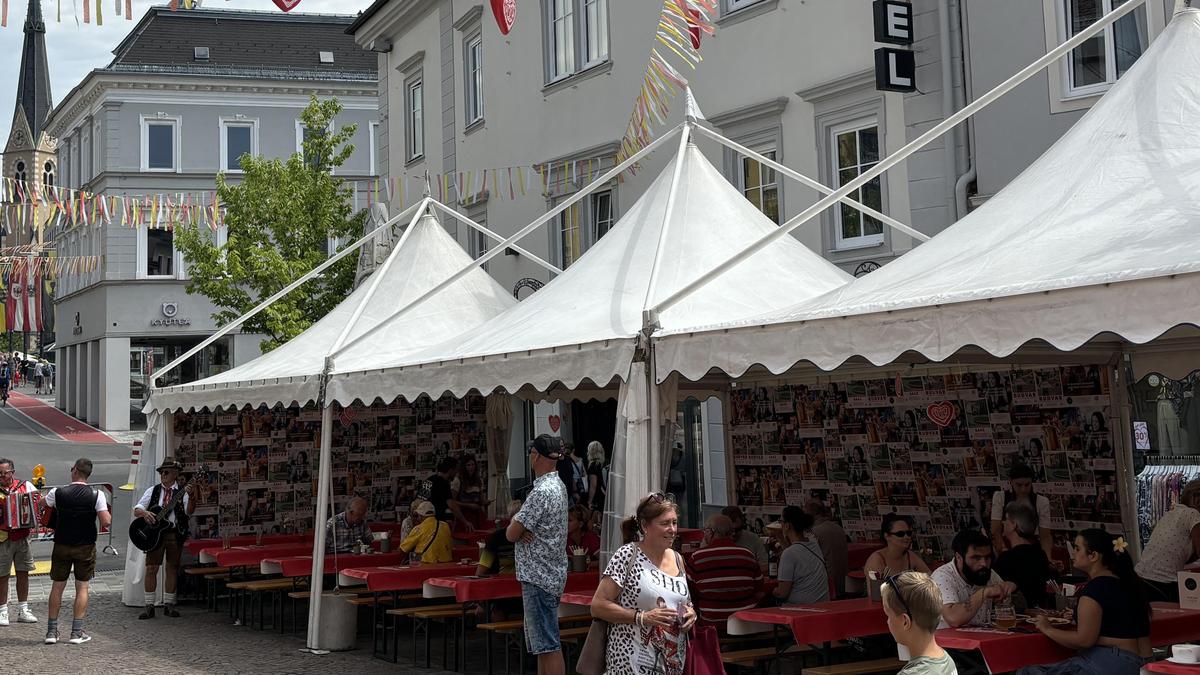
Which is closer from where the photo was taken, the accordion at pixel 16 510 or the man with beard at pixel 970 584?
the man with beard at pixel 970 584

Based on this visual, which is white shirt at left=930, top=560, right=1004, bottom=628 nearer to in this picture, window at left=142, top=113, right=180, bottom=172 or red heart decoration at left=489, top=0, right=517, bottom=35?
red heart decoration at left=489, top=0, right=517, bottom=35

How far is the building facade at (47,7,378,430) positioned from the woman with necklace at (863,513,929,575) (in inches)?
1551

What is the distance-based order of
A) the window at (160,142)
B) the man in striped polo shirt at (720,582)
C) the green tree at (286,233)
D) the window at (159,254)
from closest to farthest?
the man in striped polo shirt at (720,582)
the green tree at (286,233)
the window at (160,142)
the window at (159,254)

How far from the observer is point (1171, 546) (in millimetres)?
10211

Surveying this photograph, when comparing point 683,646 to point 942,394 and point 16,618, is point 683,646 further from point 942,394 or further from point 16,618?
point 16,618

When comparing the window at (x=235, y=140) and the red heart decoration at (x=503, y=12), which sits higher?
the window at (x=235, y=140)

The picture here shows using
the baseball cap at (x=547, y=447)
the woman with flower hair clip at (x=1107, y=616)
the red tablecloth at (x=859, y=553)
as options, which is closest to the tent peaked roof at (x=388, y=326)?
the baseball cap at (x=547, y=447)

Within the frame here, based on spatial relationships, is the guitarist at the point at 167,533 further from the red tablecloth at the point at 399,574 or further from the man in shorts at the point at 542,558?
the man in shorts at the point at 542,558

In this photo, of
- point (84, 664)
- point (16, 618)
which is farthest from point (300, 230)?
point (84, 664)

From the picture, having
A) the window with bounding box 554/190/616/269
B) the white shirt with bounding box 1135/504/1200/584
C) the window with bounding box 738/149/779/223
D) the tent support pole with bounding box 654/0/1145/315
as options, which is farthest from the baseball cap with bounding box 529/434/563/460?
the window with bounding box 554/190/616/269

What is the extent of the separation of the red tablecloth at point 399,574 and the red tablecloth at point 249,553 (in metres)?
2.29

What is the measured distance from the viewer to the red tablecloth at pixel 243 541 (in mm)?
15664

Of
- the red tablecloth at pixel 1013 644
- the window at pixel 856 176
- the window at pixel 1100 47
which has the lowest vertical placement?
the red tablecloth at pixel 1013 644

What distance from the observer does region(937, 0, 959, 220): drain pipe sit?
15.1 metres
